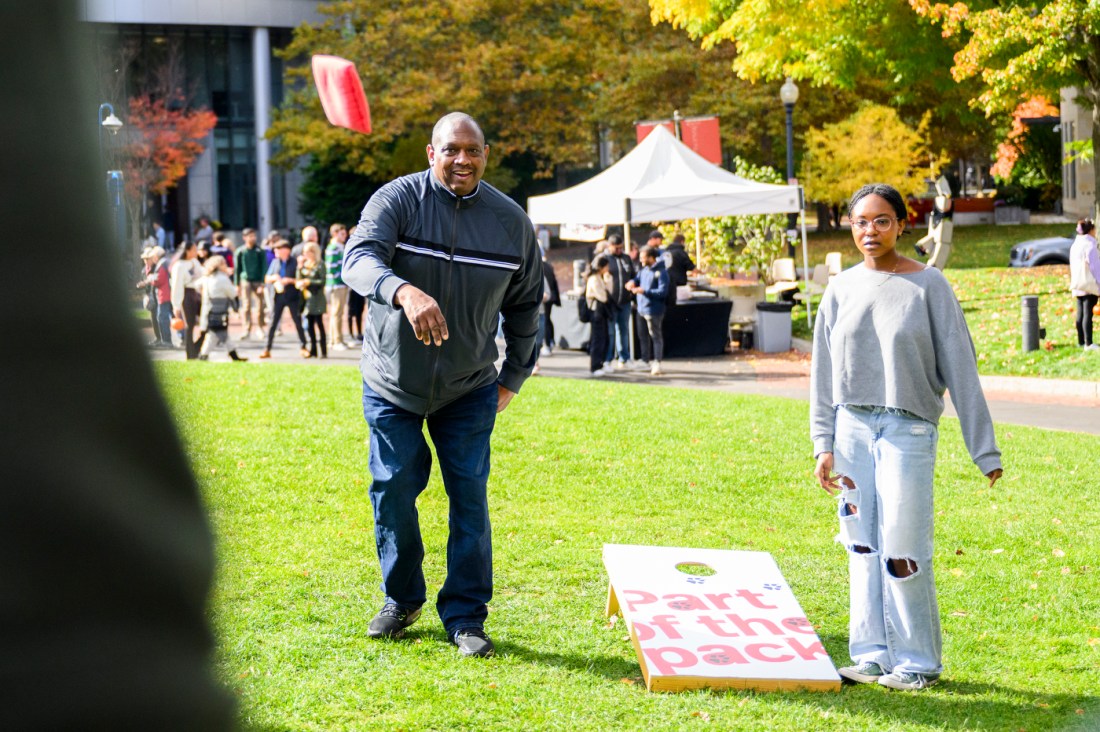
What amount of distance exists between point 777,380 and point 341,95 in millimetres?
20150

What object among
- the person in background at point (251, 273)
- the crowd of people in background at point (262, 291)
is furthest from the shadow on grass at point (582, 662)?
the person in background at point (251, 273)

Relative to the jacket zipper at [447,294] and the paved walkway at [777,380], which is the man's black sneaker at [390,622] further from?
the paved walkway at [777,380]

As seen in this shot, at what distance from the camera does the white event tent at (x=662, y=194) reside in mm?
20625

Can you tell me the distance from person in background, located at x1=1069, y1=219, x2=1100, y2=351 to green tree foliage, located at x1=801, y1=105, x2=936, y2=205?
1987 centimetres

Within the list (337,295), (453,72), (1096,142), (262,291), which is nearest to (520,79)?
(453,72)

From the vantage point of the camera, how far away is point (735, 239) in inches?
1056

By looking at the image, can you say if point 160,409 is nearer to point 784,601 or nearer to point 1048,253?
point 784,601

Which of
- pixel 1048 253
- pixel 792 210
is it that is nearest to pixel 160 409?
pixel 792 210

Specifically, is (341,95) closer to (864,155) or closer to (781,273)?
(781,273)

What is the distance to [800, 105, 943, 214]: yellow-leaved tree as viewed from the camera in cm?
3812

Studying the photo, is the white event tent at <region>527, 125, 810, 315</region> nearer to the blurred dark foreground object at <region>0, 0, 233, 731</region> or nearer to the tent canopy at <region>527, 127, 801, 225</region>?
the tent canopy at <region>527, 127, 801, 225</region>

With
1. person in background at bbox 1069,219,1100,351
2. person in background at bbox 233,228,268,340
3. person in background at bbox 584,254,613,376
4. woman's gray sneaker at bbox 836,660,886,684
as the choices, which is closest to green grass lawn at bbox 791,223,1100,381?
person in background at bbox 1069,219,1100,351

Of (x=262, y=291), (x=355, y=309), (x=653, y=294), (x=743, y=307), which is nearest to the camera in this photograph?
(x=653, y=294)

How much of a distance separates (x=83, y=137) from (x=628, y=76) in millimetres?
42083
